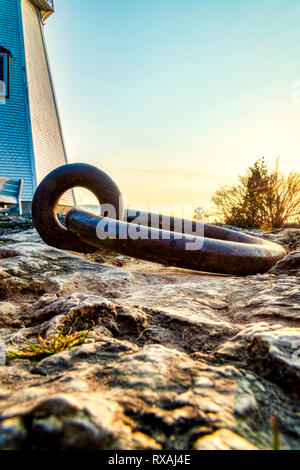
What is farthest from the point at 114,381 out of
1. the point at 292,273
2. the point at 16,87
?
the point at 16,87

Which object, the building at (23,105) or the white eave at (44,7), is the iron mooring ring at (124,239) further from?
the white eave at (44,7)

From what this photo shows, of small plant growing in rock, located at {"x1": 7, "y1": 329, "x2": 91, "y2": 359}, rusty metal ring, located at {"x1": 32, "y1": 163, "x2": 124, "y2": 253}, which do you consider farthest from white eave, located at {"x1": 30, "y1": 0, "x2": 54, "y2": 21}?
small plant growing in rock, located at {"x1": 7, "y1": 329, "x2": 91, "y2": 359}

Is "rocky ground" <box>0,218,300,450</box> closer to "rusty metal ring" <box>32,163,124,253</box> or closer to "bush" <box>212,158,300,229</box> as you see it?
"rusty metal ring" <box>32,163,124,253</box>

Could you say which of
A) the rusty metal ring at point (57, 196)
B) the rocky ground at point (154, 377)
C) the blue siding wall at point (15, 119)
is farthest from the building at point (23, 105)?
the rocky ground at point (154, 377)

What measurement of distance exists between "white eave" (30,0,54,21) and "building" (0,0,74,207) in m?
0.81

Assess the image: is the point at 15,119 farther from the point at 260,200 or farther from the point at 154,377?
the point at 154,377

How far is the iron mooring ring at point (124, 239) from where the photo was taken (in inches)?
75.3

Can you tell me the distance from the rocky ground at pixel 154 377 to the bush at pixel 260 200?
670cm

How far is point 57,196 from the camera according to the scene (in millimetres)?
2758

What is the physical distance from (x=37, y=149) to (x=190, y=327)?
44.0ft

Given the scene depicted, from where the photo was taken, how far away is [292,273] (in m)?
1.99

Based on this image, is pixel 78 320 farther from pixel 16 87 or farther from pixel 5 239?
pixel 16 87

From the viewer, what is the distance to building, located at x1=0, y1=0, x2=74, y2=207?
12.1 metres

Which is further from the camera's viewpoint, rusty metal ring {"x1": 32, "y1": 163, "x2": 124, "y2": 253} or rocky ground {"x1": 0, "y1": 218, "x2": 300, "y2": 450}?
rusty metal ring {"x1": 32, "y1": 163, "x2": 124, "y2": 253}
